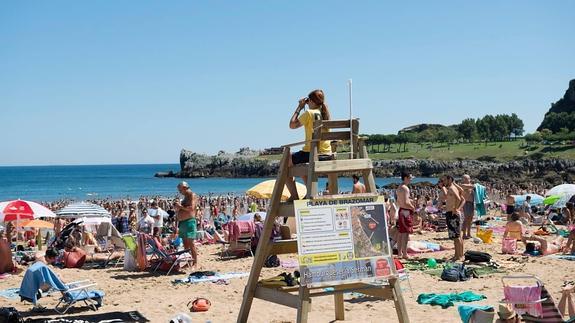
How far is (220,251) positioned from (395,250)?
3.63 m

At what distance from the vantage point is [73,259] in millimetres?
10852

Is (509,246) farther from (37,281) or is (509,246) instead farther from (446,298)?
(37,281)

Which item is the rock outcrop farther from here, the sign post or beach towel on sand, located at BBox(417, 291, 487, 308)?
the sign post

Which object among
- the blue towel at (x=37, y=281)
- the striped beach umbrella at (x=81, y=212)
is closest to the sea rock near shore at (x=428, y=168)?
the striped beach umbrella at (x=81, y=212)

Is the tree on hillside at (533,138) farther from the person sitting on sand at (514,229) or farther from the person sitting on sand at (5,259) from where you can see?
the person sitting on sand at (5,259)

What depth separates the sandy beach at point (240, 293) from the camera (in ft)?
21.6

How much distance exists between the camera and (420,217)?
53.8 feet

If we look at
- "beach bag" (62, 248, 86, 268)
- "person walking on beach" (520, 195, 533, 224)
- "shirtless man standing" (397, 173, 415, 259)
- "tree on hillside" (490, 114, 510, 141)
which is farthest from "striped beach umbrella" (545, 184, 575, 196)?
"tree on hillside" (490, 114, 510, 141)

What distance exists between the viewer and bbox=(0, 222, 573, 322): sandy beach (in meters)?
6.58

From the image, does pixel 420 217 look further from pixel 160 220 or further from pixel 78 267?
pixel 78 267

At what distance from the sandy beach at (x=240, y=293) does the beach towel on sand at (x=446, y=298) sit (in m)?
0.11

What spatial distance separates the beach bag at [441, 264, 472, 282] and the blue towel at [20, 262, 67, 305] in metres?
5.06

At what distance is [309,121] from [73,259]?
7.18 metres

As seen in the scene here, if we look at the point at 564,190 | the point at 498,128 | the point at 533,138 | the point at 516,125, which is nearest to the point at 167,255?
the point at 564,190
